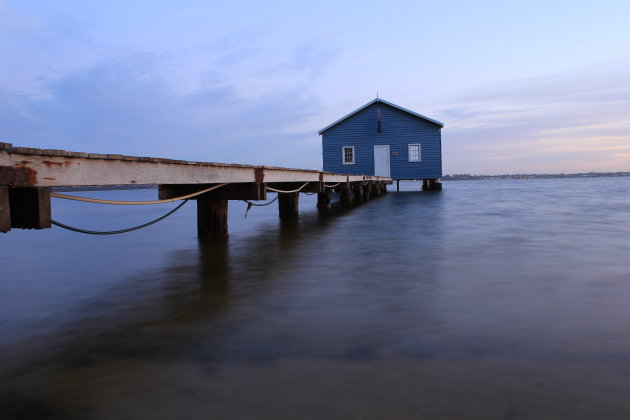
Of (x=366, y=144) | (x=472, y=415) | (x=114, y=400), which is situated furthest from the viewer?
(x=366, y=144)

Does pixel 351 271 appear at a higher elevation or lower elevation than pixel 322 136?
lower

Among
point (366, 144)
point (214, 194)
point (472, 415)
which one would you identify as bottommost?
point (472, 415)

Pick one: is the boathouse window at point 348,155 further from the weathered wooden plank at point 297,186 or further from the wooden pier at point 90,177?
the wooden pier at point 90,177

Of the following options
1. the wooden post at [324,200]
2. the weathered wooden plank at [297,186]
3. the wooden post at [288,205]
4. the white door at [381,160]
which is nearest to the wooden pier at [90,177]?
the weathered wooden plank at [297,186]

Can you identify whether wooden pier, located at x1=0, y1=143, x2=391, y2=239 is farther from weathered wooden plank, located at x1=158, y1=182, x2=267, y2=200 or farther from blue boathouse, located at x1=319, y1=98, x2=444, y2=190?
blue boathouse, located at x1=319, y1=98, x2=444, y2=190

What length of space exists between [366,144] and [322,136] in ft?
10.1

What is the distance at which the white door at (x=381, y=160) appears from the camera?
30.0 metres

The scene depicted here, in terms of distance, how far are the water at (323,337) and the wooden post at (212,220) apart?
1739 mm

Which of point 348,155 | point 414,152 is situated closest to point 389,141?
point 414,152

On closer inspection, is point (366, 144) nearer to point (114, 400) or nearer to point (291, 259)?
point (291, 259)

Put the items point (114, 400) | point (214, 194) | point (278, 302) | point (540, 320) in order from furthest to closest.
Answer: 1. point (214, 194)
2. point (278, 302)
3. point (540, 320)
4. point (114, 400)

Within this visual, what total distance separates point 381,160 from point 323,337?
27687mm

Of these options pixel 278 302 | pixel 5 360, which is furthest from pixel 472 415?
pixel 5 360

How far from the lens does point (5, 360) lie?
2836 millimetres
